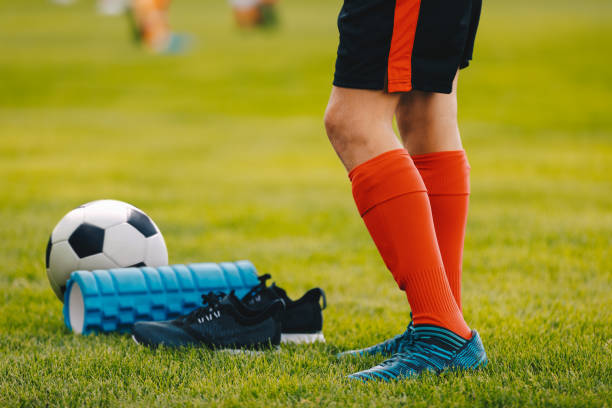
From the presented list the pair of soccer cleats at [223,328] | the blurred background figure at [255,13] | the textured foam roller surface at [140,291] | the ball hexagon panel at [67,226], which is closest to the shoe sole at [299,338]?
the pair of soccer cleats at [223,328]

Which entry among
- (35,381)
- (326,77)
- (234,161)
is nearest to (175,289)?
(35,381)

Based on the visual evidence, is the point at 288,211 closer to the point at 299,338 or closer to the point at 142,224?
the point at 142,224

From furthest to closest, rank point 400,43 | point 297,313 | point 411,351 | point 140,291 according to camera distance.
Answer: point 140,291, point 297,313, point 411,351, point 400,43

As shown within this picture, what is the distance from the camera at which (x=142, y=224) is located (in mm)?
3184

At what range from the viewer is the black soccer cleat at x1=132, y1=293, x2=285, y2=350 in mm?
2438

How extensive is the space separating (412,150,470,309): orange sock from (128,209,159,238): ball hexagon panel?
4.62 ft

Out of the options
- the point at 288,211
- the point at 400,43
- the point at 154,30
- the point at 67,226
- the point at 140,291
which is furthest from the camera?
the point at 154,30

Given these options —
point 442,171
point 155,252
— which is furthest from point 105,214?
point 442,171

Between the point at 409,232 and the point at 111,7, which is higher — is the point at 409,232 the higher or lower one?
the lower one

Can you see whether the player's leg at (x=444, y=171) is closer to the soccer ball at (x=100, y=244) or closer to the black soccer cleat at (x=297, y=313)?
the black soccer cleat at (x=297, y=313)

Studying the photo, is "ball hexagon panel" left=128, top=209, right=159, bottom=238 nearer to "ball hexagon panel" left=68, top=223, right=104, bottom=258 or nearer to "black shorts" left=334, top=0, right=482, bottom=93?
"ball hexagon panel" left=68, top=223, right=104, bottom=258

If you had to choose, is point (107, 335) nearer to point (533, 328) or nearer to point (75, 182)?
point (533, 328)

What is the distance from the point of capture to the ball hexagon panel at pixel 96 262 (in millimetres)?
3010

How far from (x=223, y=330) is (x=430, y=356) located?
2.56 ft
